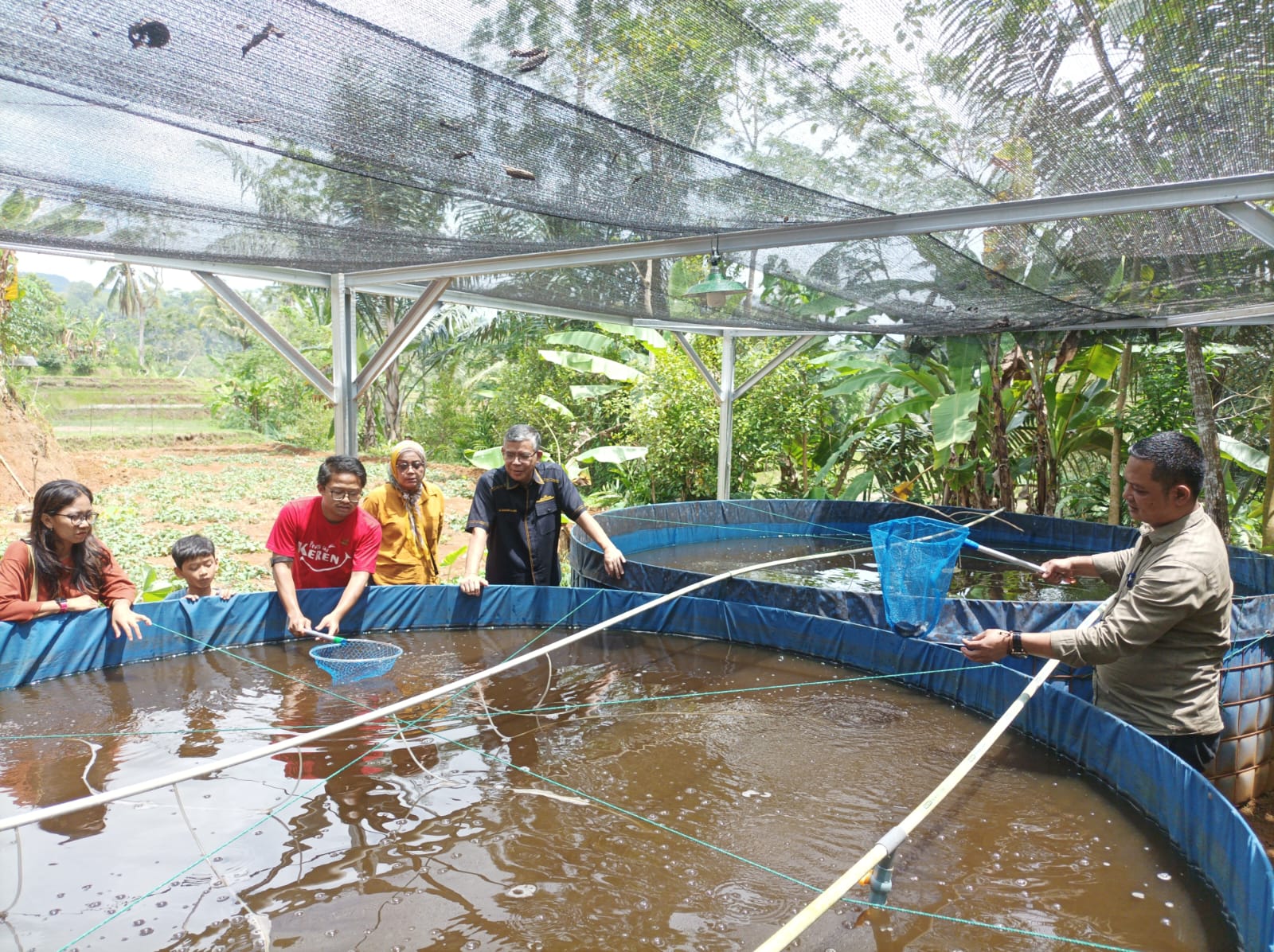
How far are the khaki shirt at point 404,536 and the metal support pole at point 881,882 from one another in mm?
3049

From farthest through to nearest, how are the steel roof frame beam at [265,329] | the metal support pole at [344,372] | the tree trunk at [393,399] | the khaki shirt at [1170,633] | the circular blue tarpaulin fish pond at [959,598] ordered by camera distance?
1. the tree trunk at [393,399]
2. the metal support pole at [344,372]
3. the steel roof frame beam at [265,329]
4. the circular blue tarpaulin fish pond at [959,598]
5. the khaki shirt at [1170,633]

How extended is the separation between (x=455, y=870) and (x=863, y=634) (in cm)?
253

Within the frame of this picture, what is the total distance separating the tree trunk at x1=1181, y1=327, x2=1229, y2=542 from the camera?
7371 millimetres

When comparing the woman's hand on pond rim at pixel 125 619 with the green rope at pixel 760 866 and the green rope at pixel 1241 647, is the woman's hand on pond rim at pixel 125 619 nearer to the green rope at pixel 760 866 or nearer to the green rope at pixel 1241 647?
the green rope at pixel 760 866

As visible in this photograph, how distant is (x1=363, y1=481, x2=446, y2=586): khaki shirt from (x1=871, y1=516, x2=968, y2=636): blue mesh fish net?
238 centimetres

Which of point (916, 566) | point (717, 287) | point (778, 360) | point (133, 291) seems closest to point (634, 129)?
point (717, 287)

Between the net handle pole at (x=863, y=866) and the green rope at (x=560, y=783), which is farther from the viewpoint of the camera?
the green rope at (x=560, y=783)

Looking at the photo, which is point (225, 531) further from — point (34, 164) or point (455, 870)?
point (455, 870)

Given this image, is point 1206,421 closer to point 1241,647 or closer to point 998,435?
point 998,435

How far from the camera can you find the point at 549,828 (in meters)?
2.73

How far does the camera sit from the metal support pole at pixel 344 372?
570cm

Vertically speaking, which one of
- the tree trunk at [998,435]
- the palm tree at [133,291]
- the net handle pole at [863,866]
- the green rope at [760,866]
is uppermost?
the palm tree at [133,291]

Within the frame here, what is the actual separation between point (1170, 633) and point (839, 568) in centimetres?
481

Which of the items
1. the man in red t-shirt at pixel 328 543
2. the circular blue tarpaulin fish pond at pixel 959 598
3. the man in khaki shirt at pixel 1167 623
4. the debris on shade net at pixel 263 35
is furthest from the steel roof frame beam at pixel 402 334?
the man in khaki shirt at pixel 1167 623
